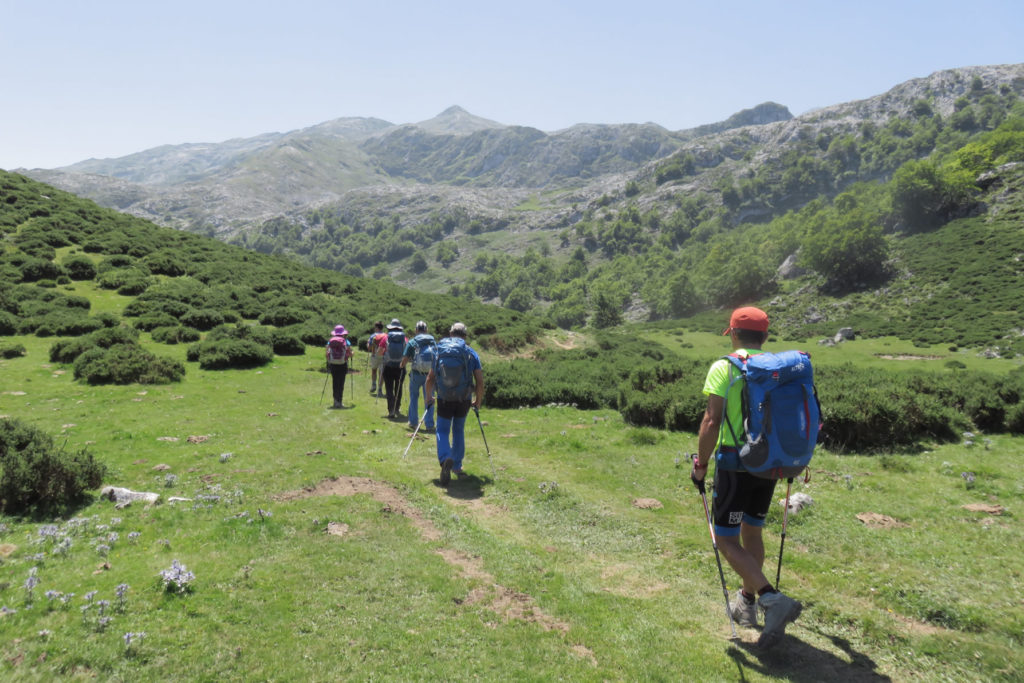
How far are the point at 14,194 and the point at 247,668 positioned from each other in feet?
196

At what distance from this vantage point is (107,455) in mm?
10852

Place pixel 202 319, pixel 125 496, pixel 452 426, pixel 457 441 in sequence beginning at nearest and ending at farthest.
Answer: pixel 125 496
pixel 457 441
pixel 452 426
pixel 202 319

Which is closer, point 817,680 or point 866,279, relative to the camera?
point 817,680

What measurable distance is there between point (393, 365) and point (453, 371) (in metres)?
7.48

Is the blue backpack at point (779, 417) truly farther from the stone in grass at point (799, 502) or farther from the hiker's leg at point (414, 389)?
the hiker's leg at point (414, 389)

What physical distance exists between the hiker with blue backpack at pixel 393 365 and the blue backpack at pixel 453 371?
6.74m

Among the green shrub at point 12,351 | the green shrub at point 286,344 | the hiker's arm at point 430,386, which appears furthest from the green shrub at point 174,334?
the hiker's arm at point 430,386

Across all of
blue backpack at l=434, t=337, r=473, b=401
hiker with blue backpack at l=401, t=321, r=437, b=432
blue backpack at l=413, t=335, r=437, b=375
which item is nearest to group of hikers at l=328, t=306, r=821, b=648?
blue backpack at l=434, t=337, r=473, b=401

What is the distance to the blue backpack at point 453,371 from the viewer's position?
10.7 metres

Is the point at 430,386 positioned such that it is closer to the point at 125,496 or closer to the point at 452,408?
the point at 452,408

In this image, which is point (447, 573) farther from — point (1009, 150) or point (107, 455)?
point (1009, 150)

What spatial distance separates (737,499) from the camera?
17.9 feet

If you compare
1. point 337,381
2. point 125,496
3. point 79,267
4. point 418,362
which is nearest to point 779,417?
point 125,496

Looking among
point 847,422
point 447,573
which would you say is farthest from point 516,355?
point 447,573
